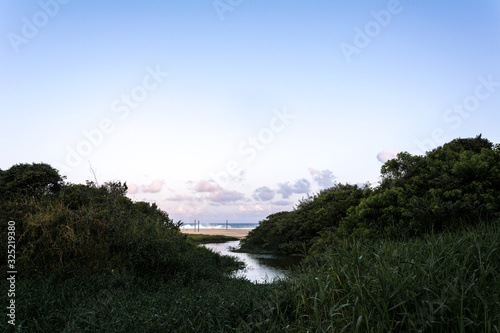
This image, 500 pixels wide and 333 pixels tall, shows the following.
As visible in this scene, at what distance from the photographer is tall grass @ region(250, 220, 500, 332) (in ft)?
9.29

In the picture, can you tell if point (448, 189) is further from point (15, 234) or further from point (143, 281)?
point (15, 234)

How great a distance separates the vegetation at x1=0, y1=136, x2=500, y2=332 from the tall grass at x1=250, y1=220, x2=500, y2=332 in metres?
0.02

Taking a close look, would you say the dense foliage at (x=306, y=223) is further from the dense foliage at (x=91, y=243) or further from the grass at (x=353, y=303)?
the grass at (x=353, y=303)

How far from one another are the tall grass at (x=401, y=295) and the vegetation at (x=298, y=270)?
2 cm

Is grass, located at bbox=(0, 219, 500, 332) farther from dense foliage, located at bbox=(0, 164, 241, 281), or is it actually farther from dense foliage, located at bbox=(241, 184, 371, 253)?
dense foliage, located at bbox=(241, 184, 371, 253)

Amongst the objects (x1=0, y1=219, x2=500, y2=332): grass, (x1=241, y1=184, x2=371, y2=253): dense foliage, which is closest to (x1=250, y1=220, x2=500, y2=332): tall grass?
(x1=0, y1=219, x2=500, y2=332): grass

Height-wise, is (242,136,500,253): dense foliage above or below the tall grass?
above

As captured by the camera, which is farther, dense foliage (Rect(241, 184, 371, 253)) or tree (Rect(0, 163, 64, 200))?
dense foliage (Rect(241, 184, 371, 253))

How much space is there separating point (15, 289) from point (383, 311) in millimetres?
6070

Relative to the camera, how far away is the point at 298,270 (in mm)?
4645

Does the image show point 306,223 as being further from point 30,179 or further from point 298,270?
point 298,270

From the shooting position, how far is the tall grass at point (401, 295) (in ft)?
9.29

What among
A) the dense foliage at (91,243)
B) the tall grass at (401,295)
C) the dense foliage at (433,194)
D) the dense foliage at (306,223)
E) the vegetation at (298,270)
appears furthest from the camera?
the dense foliage at (306,223)

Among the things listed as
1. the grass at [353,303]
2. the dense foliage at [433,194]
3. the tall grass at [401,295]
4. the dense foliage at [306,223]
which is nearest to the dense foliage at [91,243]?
the grass at [353,303]
